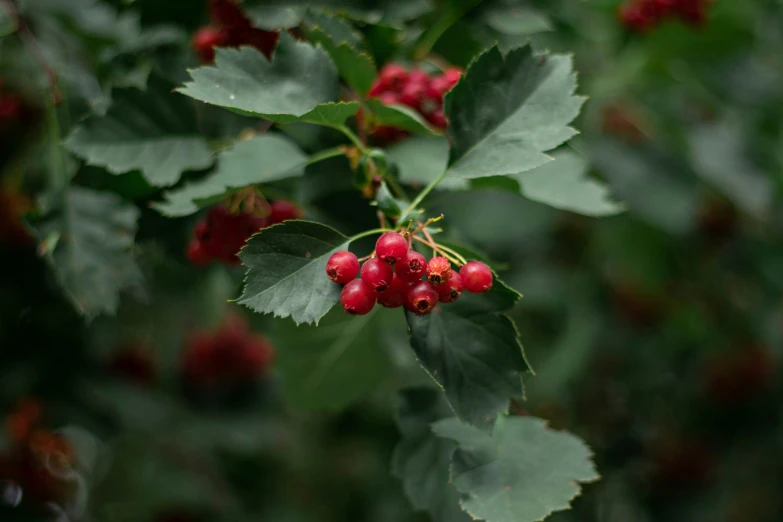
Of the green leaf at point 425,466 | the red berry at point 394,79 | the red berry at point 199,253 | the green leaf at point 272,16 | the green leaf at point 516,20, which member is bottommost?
the green leaf at point 425,466

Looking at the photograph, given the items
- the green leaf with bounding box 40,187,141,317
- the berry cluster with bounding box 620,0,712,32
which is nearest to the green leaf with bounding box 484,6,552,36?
the berry cluster with bounding box 620,0,712,32

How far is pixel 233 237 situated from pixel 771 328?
2631 millimetres

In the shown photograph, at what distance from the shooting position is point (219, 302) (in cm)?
266

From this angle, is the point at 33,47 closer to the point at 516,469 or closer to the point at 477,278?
the point at 477,278

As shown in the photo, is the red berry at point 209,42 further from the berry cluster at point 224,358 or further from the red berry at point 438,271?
the berry cluster at point 224,358

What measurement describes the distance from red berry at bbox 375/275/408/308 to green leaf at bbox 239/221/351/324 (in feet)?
0.20

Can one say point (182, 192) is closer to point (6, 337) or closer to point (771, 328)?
point (6, 337)

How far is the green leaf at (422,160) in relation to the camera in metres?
1.14

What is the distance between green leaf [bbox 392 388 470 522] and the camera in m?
1.10

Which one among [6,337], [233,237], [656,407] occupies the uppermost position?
[233,237]

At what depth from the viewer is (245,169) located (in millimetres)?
1146

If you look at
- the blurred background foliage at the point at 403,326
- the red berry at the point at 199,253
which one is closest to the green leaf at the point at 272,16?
the blurred background foliage at the point at 403,326

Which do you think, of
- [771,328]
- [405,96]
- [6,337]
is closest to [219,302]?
[6,337]

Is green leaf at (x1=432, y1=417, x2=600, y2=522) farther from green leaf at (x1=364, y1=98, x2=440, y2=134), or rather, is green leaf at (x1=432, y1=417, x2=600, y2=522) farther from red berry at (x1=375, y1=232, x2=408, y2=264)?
green leaf at (x1=364, y1=98, x2=440, y2=134)
